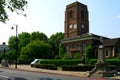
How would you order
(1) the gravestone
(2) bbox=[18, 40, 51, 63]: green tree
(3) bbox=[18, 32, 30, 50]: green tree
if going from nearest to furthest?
1. (1) the gravestone
2. (2) bbox=[18, 40, 51, 63]: green tree
3. (3) bbox=[18, 32, 30, 50]: green tree

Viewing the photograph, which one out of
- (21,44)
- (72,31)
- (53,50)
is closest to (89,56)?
(72,31)

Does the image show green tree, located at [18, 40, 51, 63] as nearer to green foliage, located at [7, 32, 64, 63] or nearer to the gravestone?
green foliage, located at [7, 32, 64, 63]

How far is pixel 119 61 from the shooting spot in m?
50.6

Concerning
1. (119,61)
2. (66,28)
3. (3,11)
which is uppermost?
(66,28)

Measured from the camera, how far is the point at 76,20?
297 ft

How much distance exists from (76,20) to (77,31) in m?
3.82

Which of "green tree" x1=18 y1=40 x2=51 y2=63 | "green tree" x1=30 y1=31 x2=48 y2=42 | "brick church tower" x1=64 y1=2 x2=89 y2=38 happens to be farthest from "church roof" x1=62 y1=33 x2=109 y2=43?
"green tree" x1=30 y1=31 x2=48 y2=42

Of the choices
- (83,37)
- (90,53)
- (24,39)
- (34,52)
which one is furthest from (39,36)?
(90,53)

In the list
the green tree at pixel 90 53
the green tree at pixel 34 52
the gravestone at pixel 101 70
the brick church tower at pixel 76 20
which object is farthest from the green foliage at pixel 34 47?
the gravestone at pixel 101 70

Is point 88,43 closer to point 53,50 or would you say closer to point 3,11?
point 53,50

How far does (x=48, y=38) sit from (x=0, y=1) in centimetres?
10122

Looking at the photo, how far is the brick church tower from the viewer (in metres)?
90.3

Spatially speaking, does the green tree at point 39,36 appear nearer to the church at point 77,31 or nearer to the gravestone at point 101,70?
the church at point 77,31

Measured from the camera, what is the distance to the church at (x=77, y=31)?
8006 centimetres
